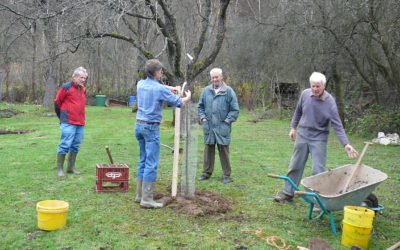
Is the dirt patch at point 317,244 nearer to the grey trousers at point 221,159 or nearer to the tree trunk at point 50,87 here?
the grey trousers at point 221,159

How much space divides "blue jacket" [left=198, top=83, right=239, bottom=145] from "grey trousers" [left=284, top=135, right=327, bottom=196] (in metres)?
1.42

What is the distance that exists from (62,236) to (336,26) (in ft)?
39.2

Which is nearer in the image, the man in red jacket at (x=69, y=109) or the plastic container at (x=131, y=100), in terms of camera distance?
the man in red jacket at (x=69, y=109)

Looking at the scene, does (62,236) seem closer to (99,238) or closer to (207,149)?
(99,238)

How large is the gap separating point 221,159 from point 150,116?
2158 millimetres

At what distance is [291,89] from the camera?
23.2 meters

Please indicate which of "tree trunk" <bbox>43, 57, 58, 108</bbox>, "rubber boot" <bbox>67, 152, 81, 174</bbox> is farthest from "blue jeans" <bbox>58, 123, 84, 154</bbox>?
"tree trunk" <bbox>43, 57, 58, 108</bbox>

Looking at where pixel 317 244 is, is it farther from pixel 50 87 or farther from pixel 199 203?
pixel 50 87

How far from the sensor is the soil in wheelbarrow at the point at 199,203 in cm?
528

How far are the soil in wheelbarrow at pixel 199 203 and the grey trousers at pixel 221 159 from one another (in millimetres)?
1007

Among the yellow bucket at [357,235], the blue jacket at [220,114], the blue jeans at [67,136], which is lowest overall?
the yellow bucket at [357,235]

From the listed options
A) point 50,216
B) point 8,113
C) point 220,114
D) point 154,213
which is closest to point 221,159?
point 220,114

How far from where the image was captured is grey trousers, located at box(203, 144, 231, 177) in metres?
6.94

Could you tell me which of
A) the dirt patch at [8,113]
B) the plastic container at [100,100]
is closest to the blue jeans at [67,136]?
the dirt patch at [8,113]
